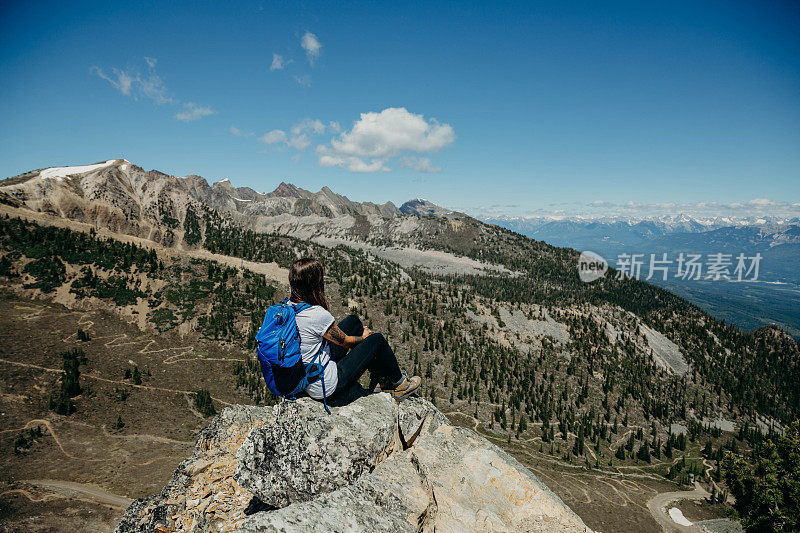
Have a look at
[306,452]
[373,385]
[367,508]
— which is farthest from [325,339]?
[367,508]

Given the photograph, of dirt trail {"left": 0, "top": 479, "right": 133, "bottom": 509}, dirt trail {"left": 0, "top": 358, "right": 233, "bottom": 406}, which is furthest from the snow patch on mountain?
dirt trail {"left": 0, "top": 479, "right": 133, "bottom": 509}

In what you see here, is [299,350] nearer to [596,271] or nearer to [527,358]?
[527,358]

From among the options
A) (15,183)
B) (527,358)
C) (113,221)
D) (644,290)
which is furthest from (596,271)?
(15,183)

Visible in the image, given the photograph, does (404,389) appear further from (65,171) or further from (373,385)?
(65,171)

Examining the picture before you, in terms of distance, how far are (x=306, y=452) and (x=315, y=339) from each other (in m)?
2.20

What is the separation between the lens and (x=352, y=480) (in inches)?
260

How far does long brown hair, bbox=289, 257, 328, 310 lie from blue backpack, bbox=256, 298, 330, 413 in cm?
22

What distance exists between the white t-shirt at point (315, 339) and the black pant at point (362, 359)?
314mm

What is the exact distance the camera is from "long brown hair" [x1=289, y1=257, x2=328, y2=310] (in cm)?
686

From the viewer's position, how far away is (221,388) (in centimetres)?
3419

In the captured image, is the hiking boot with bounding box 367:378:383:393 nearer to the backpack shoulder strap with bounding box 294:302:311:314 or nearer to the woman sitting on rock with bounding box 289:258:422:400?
the woman sitting on rock with bounding box 289:258:422:400

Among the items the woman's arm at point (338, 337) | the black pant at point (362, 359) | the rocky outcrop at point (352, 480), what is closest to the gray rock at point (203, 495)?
the rocky outcrop at point (352, 480)

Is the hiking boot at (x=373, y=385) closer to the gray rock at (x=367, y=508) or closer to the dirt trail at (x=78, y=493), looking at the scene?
the gray rock at (x=367, y=508)

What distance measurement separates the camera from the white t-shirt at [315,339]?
6.68 meters
